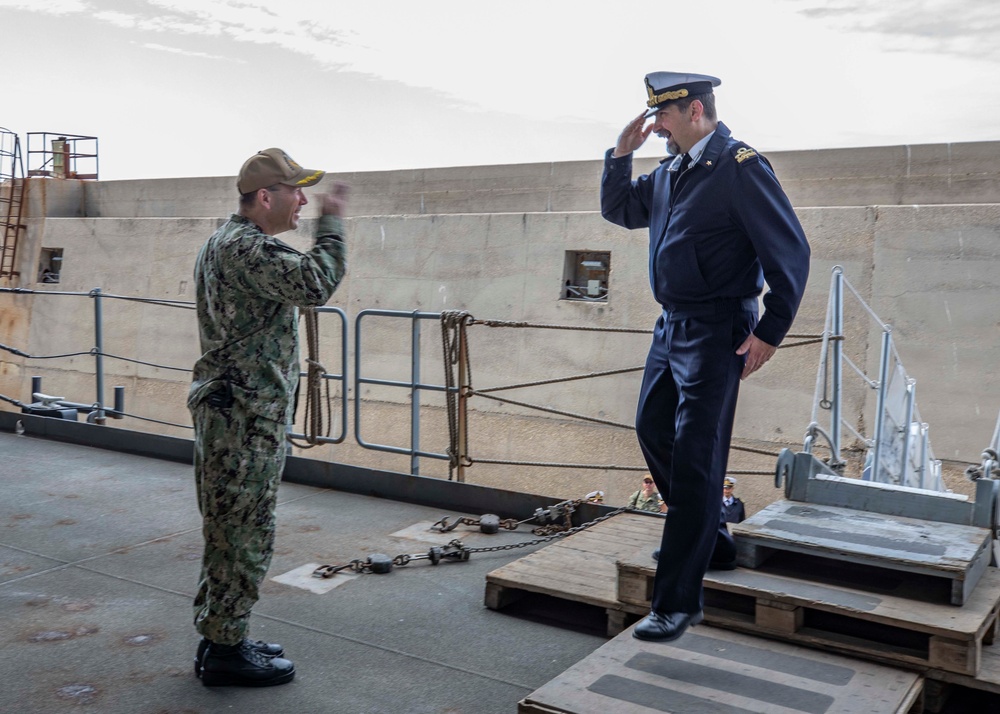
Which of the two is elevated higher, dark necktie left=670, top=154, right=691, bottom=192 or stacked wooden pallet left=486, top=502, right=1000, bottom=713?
dark necktie left=670, top=154, right=691, bottom=192

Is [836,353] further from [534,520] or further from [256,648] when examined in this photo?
[256,648]

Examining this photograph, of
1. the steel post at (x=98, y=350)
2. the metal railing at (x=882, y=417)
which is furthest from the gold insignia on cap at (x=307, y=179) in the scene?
the steel post at (x=98, y=350)

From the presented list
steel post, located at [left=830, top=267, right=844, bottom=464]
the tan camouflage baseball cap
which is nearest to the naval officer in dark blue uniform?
the tan camouflage baseball cap

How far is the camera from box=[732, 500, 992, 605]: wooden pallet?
2768mm

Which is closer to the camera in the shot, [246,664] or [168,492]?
[246,664]

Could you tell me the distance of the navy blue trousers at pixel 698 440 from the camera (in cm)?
275

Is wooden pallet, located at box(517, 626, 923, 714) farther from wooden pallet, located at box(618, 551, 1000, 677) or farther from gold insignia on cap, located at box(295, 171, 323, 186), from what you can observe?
gold insignia on cap, located at box(295, 171, 323, 186)

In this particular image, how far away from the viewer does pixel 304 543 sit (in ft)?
14.3

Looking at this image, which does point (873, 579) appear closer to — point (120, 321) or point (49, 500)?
point (49, 500)

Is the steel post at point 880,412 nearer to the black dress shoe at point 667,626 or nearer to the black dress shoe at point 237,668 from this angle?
the black dress shoe at point 667,626

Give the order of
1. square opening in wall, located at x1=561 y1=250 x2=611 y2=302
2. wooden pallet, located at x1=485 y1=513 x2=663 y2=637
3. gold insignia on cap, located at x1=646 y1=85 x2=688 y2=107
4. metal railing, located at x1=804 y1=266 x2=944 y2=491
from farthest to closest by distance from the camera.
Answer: square opening in wall, located at x1=561 y1=250 x2=611 y2=302, metal railing, located at x1=804 y1=266 x2=944 y2=491, wooden pallet, located at x1=485 y1=513 x2=663 y2=637, gold insignia on cap, located at x1=646 y1=85 x2=688 y2=107

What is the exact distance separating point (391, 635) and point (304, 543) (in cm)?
123

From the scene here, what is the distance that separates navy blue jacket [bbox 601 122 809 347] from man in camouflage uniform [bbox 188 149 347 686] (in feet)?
3.33

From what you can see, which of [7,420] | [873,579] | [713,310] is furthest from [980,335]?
[7,420]
